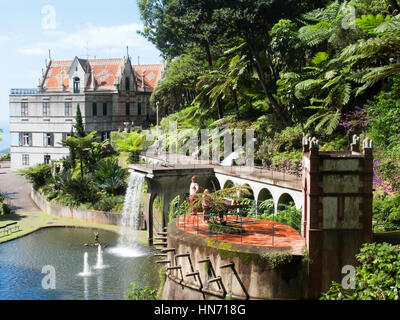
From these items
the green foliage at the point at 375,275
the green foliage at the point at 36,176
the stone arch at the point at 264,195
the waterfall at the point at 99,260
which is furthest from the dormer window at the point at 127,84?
the green foliage at the point at 375,275

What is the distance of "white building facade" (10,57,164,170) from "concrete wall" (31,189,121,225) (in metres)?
17.8

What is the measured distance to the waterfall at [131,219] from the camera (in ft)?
93.1

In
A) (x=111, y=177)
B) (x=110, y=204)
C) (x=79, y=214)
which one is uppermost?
(x=111, y=177)

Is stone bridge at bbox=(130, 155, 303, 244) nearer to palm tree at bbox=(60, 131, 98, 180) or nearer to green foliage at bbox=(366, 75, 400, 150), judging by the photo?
green foliage at bbox=(366, 75, 400, 150)

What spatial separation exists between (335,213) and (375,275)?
8.18ft

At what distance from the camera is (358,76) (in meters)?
25.1

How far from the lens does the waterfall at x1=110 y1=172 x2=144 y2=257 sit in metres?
28.4

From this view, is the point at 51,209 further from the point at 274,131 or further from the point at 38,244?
the point at 274,131

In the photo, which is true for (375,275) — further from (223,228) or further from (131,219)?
(131,219)

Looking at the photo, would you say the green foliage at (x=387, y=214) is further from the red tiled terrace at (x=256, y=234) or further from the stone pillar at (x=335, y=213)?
the stone pillar at (x=335, y=213)

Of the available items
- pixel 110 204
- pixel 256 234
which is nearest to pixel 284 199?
pixel 256 234

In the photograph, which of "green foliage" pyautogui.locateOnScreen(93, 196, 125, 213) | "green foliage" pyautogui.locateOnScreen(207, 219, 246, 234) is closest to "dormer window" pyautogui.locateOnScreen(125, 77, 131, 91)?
"green foliage" pyautogui.locateOnScreen(93, 196, 125, 213)

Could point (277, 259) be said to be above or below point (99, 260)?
above

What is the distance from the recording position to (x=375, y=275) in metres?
13.2
